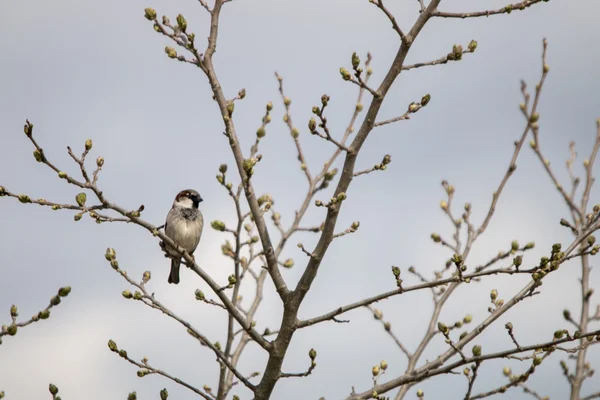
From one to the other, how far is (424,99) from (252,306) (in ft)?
10.6

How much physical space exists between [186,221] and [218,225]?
3462mm

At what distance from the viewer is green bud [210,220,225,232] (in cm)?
592

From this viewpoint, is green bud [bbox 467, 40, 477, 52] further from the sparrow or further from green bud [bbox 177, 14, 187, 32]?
the sparrow

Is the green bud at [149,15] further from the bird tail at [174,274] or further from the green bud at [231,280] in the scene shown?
the bird tail at [174,274]

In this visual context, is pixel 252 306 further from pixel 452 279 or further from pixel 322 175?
pixel 452 279

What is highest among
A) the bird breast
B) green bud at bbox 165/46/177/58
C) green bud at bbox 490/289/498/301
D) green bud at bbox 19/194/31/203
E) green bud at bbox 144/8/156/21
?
the bird breast

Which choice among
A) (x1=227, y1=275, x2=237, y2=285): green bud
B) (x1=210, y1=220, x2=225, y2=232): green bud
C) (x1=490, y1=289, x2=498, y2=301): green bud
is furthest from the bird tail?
(x1=490, y1=289, x2=498, y2=301): green bud

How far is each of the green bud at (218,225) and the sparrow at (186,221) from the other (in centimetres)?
332

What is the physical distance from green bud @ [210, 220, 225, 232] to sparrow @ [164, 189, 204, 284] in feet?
10.9

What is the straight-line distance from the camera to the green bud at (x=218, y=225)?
5.92m

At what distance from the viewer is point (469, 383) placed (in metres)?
5.29

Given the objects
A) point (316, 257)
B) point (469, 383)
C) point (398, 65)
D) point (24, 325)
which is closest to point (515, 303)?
point (469, 383)

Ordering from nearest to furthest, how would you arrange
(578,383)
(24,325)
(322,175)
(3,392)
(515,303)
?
(24,325)
(3,392)
(515,303)
(578,383)
(322,175)

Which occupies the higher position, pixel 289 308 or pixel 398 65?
pixel 398 65
